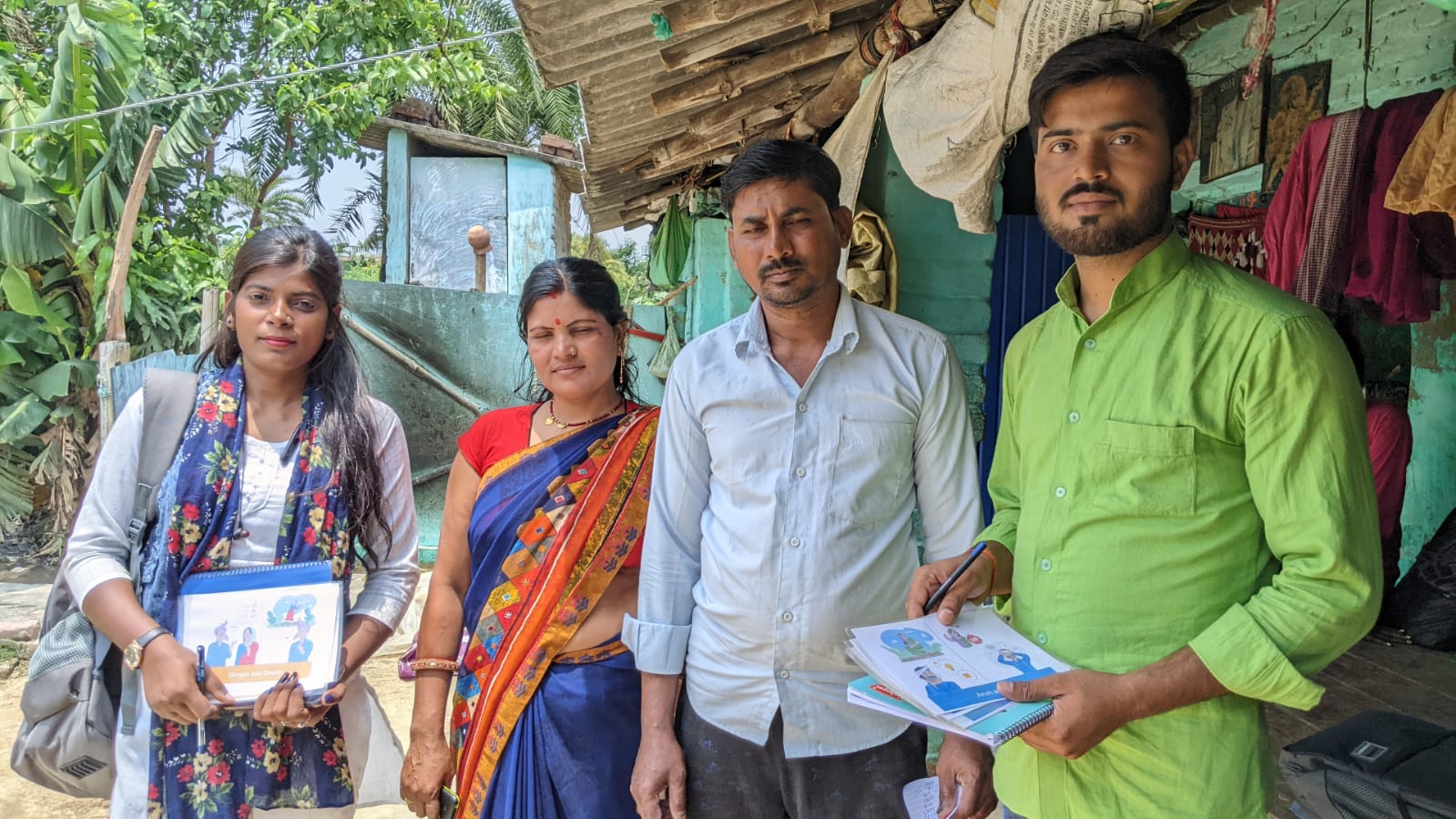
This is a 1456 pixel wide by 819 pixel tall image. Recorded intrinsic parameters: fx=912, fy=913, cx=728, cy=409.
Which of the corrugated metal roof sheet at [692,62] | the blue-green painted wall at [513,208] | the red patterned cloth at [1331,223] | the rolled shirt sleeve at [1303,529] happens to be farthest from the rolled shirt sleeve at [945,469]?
the blue-green painted wall at [513,208]

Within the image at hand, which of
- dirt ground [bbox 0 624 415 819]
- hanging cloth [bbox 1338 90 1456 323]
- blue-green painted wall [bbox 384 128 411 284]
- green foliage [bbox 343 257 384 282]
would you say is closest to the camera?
hanging cloth [bbox 1338 90 1456 323]

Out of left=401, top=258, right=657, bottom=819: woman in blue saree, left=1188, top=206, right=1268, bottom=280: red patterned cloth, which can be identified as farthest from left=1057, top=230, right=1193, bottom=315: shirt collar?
left=1188, top=206, right=1268, bottom=280: red patterned cloth

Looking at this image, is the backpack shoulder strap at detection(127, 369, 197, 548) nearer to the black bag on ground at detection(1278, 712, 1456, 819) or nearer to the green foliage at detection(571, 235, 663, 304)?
the black bag on ground at detection(1278, 712, 1456, 819)

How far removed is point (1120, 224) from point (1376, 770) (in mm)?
1834

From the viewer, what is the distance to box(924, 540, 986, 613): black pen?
1.48 meters

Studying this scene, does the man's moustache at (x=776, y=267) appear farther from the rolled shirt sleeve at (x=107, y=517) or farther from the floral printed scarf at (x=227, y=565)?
the rolled shirt sleeve at (x=107, y=517)

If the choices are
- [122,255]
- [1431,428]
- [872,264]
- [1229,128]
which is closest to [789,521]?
[872,264]

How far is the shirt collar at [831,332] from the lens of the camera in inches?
69.9

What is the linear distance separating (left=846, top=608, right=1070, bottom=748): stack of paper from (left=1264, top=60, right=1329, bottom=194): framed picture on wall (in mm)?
2893

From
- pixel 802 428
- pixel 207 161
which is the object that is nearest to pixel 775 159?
pixel 802 428

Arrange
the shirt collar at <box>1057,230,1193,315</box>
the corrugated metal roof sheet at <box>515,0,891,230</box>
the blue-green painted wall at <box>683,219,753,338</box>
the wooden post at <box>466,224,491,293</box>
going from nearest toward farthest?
the shirt collar at <box>1057,230,1193,315</box>, the corrugated metal roof sheet at <box>515,0,891,230</box>, the blue-green painted wall at <box>683,219,753,338</box>, the wooden post at <box>466,224,491,293</box>

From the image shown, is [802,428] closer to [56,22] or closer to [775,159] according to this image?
[775,159]

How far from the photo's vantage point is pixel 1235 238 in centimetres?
429

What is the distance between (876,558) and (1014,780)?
44 cm
